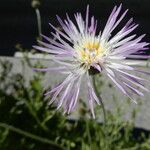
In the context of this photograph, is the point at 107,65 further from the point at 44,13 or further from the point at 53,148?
the point at 44,13

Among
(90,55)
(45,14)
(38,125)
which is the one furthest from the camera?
(45,14)

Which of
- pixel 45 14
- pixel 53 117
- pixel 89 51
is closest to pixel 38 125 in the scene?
pixel 53 117

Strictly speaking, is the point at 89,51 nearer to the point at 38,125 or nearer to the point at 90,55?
the point at 90,55

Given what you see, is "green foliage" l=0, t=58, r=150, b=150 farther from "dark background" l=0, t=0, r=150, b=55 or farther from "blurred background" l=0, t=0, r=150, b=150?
"dark background" l=0, t=0, r=150, b=55

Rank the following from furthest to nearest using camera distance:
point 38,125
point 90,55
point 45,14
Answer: point 45,14
point 38,125
point 90,55

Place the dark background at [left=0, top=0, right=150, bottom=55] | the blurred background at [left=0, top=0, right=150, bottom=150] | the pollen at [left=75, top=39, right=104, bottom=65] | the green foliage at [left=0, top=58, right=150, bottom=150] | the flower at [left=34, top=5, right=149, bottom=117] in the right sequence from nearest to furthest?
the flower at [left=34, top=5, right=149, bottom=117] < the pollen at [left=75, top=39, right=104, bottom=65] < the blurred background at [left=0, top=0, right=150, bottom=150] < the green foliage at [left=0, top=58, right=150, bottom=150] < the dark background at [left=0, top=0, right=150, bottom=55]

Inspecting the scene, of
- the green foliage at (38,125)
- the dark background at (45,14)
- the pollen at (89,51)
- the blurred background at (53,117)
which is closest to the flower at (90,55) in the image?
the pollen at (89,51)

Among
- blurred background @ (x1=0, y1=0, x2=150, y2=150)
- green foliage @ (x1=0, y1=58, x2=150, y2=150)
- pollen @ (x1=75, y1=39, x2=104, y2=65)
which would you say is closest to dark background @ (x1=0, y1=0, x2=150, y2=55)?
blurred background @ (x1=0, y1=0, x2=150, y2=150)
